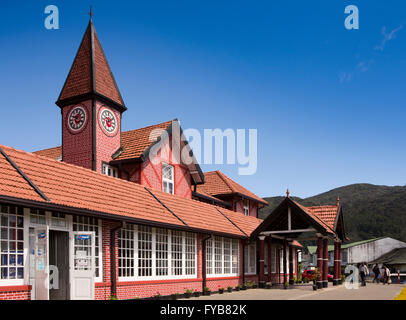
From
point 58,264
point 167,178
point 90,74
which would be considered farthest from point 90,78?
point 58,264

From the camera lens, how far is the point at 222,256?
23453 millimetres

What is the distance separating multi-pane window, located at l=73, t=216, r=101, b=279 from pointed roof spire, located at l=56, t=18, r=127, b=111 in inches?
407

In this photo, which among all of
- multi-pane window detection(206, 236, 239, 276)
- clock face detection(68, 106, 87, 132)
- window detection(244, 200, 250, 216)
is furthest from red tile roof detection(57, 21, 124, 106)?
window detection(244, 200, 250, 216)

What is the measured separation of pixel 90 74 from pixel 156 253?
10.9 meters

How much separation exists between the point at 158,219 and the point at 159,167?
Answer: 263 inches

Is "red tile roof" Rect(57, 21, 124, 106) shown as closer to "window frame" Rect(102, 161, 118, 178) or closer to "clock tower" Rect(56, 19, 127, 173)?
"clock tower" Rect(56, 19, 127, 173)

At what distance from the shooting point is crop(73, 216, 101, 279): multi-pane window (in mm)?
13885

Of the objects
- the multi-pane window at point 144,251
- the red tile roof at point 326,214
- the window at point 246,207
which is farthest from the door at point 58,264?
the window at point 246,207

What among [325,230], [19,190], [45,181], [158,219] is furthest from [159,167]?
[19,190]

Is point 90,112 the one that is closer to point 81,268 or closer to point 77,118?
point 77,118

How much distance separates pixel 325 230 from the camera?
888 inches

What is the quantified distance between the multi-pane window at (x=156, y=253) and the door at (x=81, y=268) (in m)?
2.06
